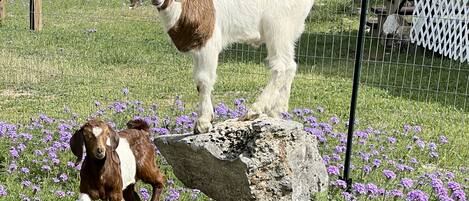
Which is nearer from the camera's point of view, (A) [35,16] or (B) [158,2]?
(B) [158,2]

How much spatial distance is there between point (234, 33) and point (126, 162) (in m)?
1.02

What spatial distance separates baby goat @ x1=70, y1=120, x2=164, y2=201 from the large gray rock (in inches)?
13.0

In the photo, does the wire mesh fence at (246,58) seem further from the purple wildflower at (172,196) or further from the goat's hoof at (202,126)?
the goat's hoof at (202,126)

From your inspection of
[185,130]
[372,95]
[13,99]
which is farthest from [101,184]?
[372,95]

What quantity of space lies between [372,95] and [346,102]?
60cm

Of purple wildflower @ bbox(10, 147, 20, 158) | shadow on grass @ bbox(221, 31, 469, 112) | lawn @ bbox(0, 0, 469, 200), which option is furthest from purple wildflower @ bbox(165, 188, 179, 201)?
shadow on grass @ bbox(221, 31, 469, 112)

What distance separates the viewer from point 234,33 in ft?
14.2

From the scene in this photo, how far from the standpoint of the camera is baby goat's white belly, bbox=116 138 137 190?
13.6 feet

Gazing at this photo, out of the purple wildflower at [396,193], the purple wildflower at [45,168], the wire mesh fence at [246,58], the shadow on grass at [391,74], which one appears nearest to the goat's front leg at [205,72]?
the purple wildflower at [396,193]

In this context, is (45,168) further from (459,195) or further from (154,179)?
(459,195)

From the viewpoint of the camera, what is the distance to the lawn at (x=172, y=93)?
5676mm

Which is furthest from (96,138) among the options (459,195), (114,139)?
(459,195)

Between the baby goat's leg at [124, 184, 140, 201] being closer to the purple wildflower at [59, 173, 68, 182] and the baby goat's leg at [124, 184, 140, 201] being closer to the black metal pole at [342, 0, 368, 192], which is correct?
the purple wildflower at [59, 173, 68, 182]

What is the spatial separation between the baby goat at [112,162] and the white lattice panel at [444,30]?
820 cm
